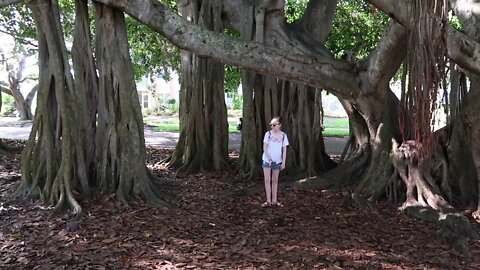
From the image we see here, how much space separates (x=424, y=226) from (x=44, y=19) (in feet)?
16.0

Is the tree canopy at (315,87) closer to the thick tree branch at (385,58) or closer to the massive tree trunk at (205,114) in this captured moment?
the thick tree branch at (385,58)

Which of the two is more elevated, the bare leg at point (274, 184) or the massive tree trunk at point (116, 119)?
the massive tree trunk at point (116, 119)

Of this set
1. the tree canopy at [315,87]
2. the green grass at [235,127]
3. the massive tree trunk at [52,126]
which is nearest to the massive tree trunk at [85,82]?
the tree canopy at [315,87]

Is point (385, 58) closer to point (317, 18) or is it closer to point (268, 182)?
point (268, 182)

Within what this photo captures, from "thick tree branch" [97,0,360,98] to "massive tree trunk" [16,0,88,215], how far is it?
0.81 m

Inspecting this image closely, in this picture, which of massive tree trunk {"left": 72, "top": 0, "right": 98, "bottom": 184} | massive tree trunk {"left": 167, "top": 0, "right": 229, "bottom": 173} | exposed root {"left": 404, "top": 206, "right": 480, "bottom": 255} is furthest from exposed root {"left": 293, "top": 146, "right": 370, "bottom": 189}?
massive tree trunk {"left": 72, "top": 0, "right": 98, "bottom": 184}

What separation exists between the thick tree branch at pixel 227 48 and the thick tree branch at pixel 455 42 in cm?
111

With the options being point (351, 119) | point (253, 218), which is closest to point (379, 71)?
point (351, 119)

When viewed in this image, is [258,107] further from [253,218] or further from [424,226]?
[424,226]

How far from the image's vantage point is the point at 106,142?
6.02 meters

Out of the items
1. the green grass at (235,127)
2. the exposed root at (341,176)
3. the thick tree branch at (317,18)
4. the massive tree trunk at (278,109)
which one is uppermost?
the thick tree branch at (317,18)

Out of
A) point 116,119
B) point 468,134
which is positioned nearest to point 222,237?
point 116,119

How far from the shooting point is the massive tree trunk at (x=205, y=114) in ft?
27.0

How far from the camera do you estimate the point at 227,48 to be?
208 inches
